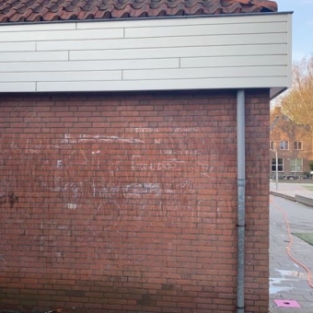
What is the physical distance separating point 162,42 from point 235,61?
36.1 inches

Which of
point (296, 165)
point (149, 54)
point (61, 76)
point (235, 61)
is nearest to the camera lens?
point (235, 61)

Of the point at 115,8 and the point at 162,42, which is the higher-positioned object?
the point at 115,8

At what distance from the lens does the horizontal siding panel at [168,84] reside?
15.6 ft

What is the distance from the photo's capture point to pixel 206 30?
4.82m

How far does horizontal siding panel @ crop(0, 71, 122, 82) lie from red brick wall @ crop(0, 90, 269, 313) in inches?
12.3

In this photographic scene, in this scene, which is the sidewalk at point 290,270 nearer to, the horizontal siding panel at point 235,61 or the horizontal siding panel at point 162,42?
the horizontal siding panel at point 235,61

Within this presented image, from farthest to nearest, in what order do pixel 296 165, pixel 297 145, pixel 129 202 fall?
pixel 296 165 → pixel 297 145 → pixel 129 202

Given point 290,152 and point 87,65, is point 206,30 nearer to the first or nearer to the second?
point 87,65

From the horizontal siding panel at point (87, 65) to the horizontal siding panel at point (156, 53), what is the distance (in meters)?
0.06

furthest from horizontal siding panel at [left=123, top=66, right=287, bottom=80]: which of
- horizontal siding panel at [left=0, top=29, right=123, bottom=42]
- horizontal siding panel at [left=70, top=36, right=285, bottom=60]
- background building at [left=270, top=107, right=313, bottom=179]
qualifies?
background building at [left=270, top=107, right=313, bottom=179]

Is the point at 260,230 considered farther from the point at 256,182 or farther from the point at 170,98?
the point at 170,98

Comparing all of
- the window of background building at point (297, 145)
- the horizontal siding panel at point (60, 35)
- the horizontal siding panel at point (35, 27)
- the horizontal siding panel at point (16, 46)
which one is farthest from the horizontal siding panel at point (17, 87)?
the window of background building at point (297, 145)

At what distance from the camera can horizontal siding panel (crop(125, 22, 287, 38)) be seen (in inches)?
186

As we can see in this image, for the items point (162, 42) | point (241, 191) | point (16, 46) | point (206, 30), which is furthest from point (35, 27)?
point (241, 191)
